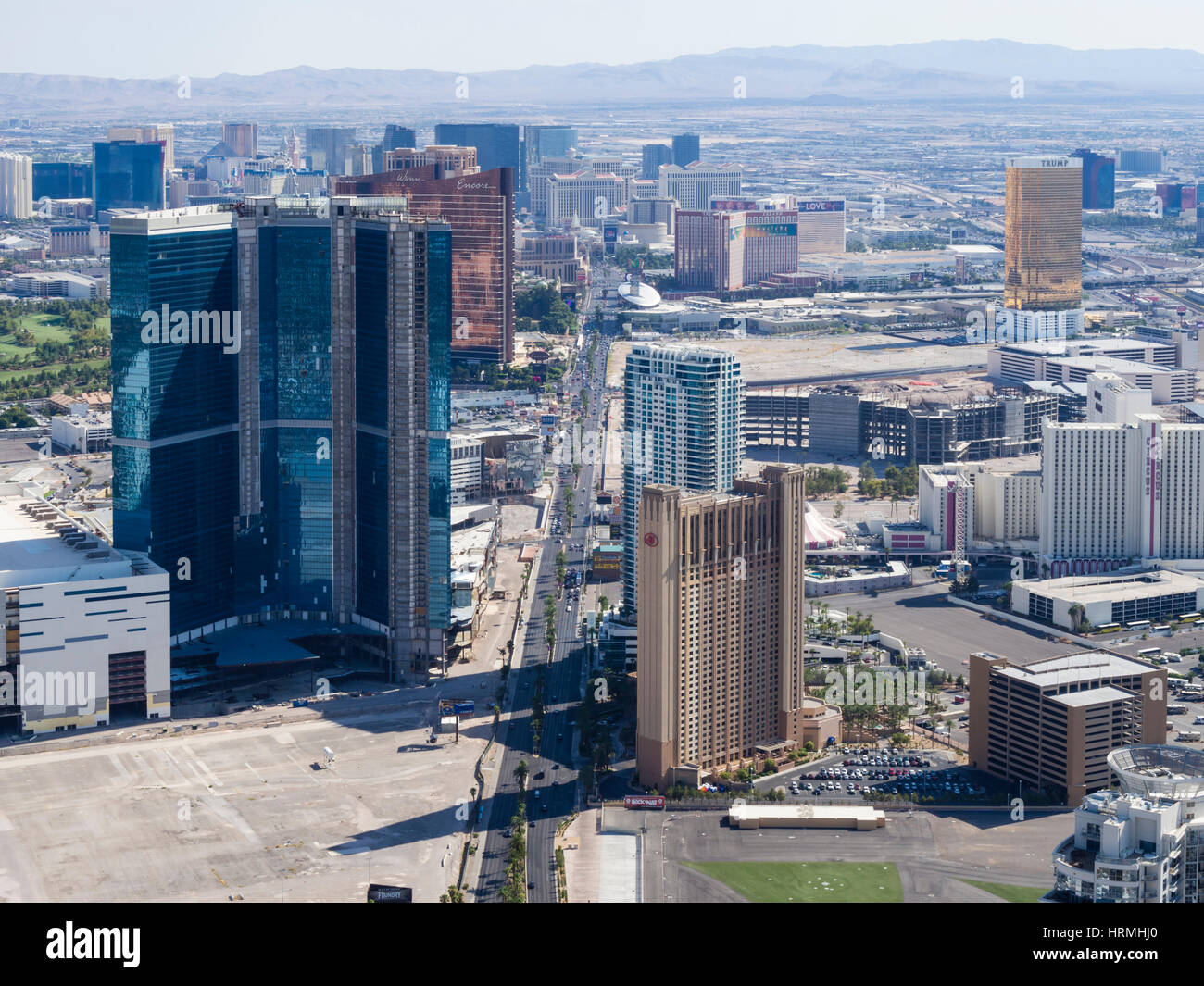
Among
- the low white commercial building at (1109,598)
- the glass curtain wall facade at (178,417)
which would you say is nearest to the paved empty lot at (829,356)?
the low white commercial building at (1109,598)

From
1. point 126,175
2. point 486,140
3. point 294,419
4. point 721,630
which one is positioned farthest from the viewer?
point 486,140

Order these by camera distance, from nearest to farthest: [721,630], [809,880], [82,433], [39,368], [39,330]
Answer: [809,880] < [721,630] < [82,433] < [39,368] < [39,330]

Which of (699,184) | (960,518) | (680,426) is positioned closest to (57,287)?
(699,184)

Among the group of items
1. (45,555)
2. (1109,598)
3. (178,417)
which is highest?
(178,417)

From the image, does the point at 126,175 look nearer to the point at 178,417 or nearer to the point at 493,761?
the point at 178,417

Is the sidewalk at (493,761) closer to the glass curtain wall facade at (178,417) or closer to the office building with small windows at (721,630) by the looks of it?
the office building with small windows at (721,630)
